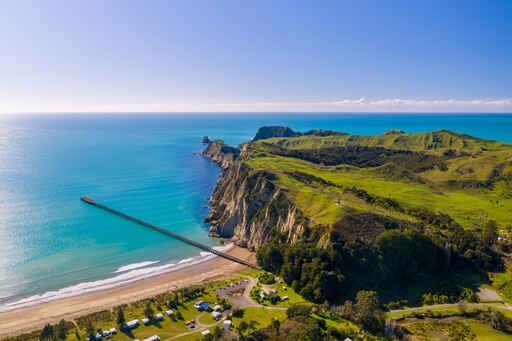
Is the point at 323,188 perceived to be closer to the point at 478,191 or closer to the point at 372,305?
the point at 372,305

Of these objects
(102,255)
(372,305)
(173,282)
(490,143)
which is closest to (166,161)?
(102,255)

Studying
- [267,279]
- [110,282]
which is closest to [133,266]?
[110,282]

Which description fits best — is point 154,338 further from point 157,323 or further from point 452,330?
point 452,330

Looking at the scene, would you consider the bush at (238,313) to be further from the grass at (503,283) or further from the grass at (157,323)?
the grass at (503,283)

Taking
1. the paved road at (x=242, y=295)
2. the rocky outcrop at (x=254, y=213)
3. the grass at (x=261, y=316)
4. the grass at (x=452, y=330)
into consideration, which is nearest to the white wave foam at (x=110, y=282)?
the rocky outcrop at (x=254, y=213)

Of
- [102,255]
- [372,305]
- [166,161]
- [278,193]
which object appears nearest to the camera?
[372,305]
